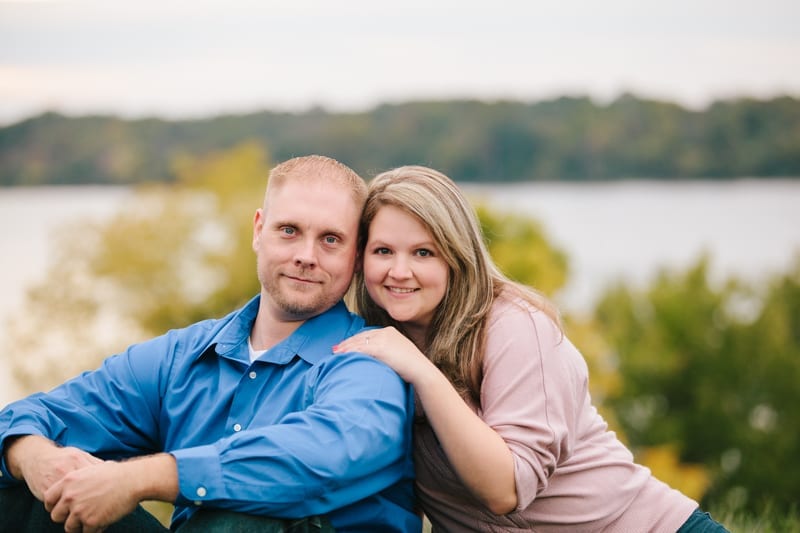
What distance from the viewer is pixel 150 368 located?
3.46m

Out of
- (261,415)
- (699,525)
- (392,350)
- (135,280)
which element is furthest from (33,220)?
(699,525)

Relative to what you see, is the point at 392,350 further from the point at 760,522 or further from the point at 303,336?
the point at 760,522

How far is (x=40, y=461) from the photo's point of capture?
291 cm

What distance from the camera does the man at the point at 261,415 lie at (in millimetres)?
2686

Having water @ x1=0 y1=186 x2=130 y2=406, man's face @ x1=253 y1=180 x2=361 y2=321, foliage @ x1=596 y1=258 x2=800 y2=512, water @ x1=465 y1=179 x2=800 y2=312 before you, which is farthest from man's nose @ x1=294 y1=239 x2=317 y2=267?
water @ x1=465 y1=179 x2=800 y2=312

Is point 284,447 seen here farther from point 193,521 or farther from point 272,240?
point 272,240

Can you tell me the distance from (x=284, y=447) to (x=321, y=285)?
2.77 ft

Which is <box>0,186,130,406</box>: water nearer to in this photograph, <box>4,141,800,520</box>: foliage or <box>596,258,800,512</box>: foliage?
<box>4,141,800,520</box>: foliage

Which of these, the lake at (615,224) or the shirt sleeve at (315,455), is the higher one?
the shirt sleeve at (315,455)

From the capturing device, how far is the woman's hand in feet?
9.98

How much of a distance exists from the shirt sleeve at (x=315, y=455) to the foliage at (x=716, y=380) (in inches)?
1416

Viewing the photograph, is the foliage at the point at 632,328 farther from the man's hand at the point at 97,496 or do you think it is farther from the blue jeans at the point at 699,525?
the man's hand at the point at 97,496

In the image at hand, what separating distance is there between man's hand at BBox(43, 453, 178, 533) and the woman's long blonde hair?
1148mm

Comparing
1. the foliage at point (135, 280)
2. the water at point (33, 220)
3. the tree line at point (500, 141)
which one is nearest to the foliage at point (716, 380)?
the tree line at point (500, 141)
